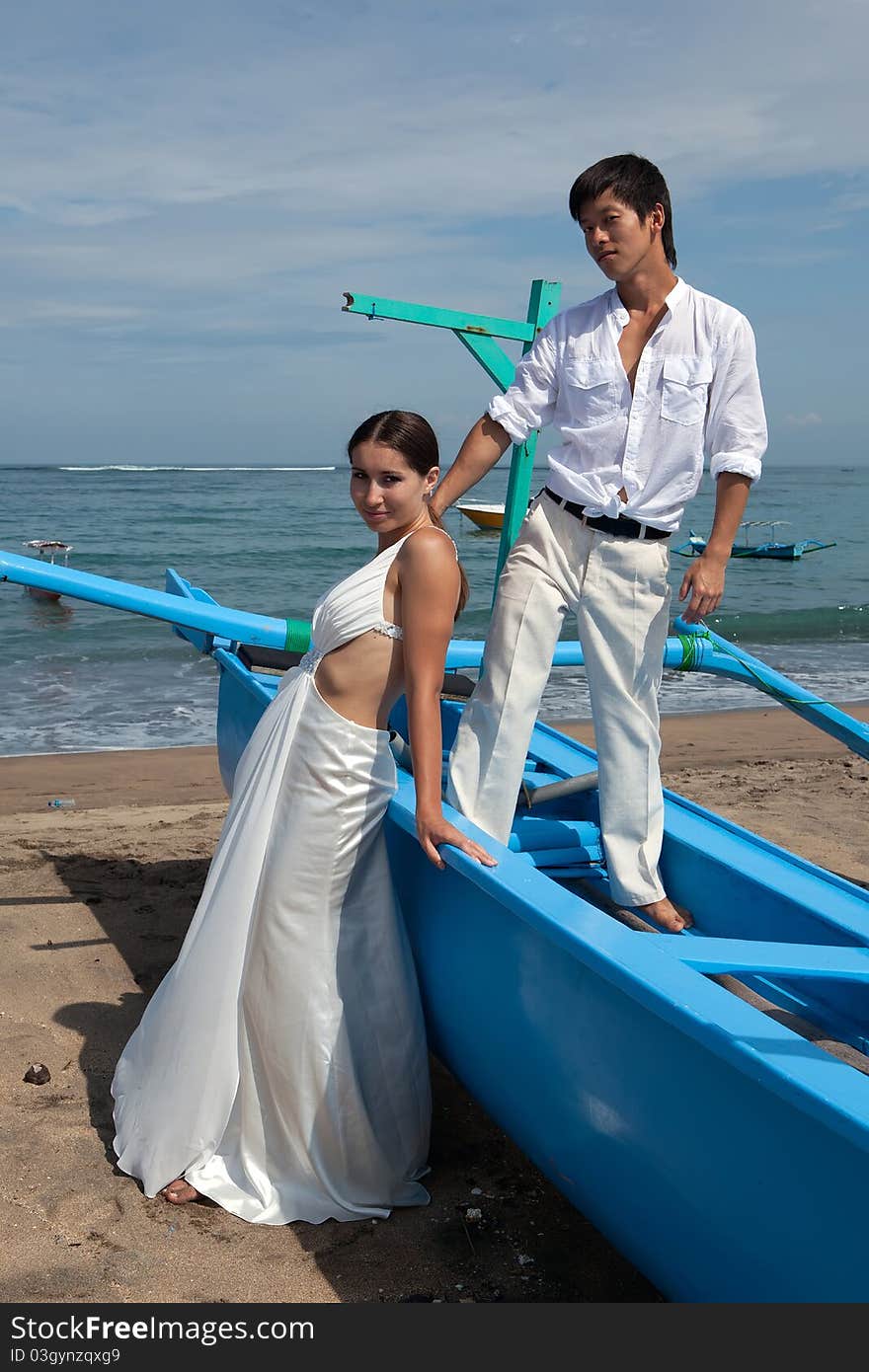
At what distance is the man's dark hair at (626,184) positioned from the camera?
2.82m

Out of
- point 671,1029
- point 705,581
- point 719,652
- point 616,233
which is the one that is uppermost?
point 616,233

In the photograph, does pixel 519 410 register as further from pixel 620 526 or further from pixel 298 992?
pixel 298 992

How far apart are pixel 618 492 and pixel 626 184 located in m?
0.70

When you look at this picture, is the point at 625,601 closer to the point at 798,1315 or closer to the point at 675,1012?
the point at 675,1012

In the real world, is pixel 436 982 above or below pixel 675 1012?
below

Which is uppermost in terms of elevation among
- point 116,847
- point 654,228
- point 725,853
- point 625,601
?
point 654,228

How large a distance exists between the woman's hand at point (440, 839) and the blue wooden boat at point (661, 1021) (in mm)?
33

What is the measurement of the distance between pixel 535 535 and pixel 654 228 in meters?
0.78

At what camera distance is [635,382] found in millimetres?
2947

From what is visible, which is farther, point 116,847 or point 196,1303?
point 116,847

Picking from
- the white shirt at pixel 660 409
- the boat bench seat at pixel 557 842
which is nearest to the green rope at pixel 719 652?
the boat bench seat at pixel 557 842

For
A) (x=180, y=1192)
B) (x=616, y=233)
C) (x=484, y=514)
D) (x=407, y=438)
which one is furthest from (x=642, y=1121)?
(x=484, y=514)

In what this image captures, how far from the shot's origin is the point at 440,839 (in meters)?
2.64

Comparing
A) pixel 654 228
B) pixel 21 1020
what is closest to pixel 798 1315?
pixel 654 228
